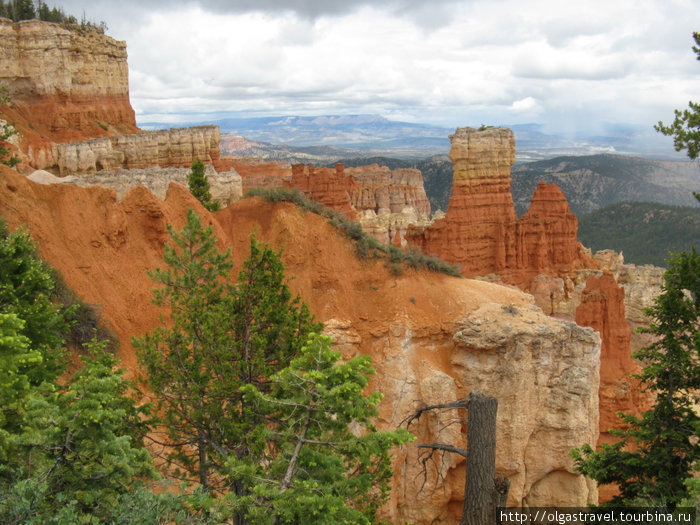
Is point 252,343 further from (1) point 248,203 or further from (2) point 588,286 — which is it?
(2) point 588,286


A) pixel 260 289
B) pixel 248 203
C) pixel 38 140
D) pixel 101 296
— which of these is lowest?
pixel 101 296

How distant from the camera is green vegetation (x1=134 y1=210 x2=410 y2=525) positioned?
24.9 feet

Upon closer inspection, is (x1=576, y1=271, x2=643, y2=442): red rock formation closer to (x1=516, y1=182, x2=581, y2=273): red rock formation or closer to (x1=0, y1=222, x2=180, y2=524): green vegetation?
(x1=516, y1=182, x2=581, y2=273): red rock formation

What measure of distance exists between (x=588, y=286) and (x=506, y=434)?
14.6m

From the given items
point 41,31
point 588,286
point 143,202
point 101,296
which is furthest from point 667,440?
point 41,31

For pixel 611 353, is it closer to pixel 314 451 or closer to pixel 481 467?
pixel 481 467

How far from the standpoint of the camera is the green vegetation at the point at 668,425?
1017 centimetres

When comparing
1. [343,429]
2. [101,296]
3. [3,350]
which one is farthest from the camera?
[101,296]

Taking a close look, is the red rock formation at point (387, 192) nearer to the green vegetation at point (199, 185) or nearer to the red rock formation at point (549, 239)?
the red rock formation at point (549, 239)

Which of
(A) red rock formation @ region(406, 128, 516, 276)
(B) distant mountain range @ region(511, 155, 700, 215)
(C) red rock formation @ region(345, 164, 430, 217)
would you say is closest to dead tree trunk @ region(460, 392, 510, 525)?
(A) red rock formation @ region(406, 128, 516, 276)

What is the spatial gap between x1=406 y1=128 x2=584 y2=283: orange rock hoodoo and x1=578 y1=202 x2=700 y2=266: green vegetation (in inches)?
1469

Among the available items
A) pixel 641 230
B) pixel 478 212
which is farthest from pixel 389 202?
pixel 641 230

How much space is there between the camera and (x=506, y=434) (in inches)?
697

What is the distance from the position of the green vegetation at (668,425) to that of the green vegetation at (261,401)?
4756mm
